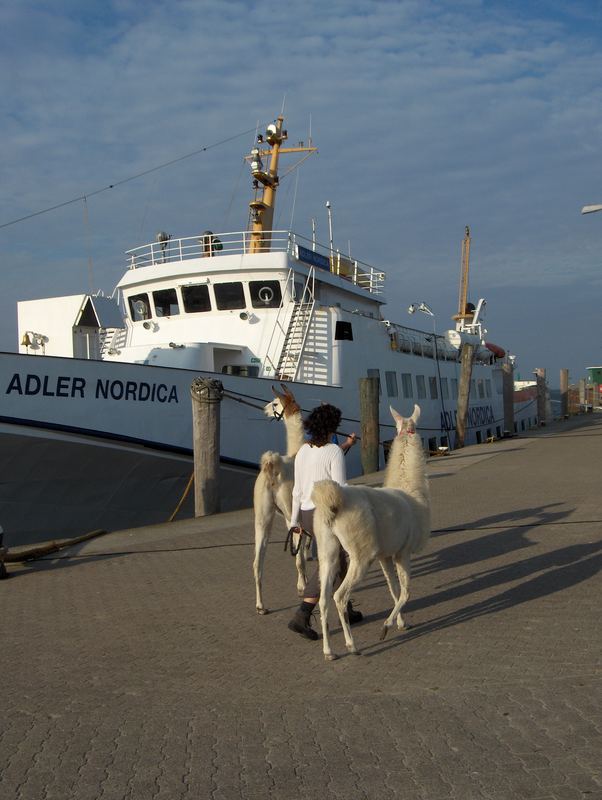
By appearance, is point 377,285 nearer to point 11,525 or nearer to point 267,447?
point 267,447

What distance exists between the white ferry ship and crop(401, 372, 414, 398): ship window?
0.06m

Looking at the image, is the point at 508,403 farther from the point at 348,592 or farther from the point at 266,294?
the point at 348,592

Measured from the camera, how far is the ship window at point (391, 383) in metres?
20.5

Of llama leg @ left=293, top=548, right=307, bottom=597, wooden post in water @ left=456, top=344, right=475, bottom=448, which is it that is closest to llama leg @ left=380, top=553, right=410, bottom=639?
llama leg @ left=293, top=548, right=307, bottom=597

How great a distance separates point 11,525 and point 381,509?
769 centimetres

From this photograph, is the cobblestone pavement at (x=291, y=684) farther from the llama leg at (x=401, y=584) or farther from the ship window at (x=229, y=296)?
the ship window at (x=229, y=296)

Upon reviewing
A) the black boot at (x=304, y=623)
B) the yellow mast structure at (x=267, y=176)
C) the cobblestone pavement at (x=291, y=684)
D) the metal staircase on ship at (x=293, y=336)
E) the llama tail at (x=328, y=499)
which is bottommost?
the cobblestone pavement at (x=291, y=684)

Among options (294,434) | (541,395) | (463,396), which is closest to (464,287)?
(541,395)

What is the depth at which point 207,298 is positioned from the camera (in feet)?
58.5

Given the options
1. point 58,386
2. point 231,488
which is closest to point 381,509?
point 58,386

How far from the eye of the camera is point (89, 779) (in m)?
3.53

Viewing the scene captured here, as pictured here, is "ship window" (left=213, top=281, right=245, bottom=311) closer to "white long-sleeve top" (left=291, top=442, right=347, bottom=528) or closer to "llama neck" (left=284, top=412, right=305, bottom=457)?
"llama neck" (left=284, top=412, right=305, bottom=457)

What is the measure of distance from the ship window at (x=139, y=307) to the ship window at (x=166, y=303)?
253 millimetres

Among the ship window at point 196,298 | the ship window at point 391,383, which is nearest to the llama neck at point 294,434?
the ship window at point 196,298
